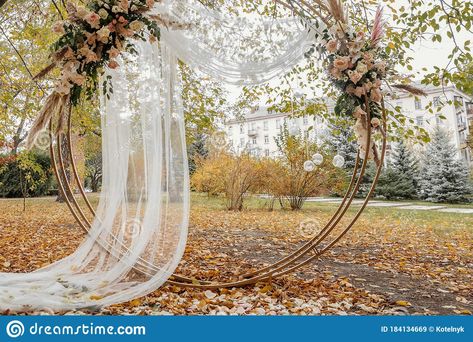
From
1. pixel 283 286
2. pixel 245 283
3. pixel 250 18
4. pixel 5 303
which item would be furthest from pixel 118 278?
pixel 250 18

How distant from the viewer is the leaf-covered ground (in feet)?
7.92

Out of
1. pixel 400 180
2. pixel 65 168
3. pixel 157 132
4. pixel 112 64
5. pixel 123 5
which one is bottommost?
pixel 400 180

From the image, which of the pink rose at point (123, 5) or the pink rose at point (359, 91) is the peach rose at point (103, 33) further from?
the pink rose at point (359, 91)

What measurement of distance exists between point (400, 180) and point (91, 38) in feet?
38.4

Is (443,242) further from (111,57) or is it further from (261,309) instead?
(111,57)

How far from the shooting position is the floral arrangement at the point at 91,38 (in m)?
2.58

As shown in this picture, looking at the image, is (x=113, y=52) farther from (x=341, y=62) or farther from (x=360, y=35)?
(x=360, y=35)

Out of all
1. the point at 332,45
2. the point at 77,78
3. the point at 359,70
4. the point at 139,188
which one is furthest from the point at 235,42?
the point at 139,188

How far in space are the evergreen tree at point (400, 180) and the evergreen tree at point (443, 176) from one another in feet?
1.05

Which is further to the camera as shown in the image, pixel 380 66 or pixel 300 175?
pixel 300 175

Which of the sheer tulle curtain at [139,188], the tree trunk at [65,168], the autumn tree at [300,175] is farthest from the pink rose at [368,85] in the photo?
the autumn tree at [300,175]

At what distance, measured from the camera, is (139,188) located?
277cm

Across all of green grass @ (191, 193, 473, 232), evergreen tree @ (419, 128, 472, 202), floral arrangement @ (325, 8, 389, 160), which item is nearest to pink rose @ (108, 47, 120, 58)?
floral arrangement @ (325, 8, 389, 160)

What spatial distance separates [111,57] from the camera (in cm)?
269
